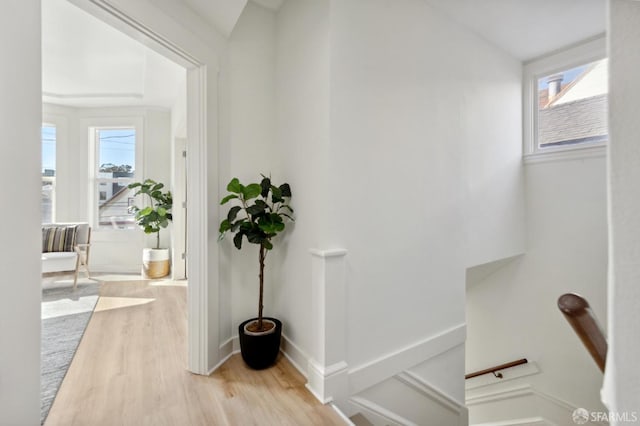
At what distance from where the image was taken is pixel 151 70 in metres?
3.49

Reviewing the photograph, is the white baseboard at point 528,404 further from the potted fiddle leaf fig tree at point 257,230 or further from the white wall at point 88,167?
the white wall at point 88,167

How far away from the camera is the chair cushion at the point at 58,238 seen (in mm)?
3852

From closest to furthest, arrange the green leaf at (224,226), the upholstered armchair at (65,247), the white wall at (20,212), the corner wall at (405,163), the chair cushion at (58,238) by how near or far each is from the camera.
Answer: the white wall at (20,212)
the corner wall at (405,163)
the green leaf at (224,226)
the upholstered armchair at (65,247)
the chair cushion at (58,238)

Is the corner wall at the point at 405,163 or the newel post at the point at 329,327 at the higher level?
the corner wall at the point at 405,163

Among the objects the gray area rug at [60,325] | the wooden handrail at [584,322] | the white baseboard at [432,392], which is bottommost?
the white baseboard at [432,392]

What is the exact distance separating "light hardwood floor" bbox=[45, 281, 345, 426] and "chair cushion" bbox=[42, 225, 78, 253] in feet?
6.18

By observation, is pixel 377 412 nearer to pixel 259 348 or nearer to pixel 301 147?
pixel 259 348

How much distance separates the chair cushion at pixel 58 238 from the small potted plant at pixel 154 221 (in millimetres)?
803

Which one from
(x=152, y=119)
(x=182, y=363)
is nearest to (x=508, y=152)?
(x=182, y=363)

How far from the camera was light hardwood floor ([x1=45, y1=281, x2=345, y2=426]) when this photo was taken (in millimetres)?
1598

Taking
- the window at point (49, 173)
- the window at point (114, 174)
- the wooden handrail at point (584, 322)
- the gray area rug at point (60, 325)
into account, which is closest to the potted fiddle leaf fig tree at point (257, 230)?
the gray area rug at point (60, 325)

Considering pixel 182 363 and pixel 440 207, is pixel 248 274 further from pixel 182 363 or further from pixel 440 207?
pixel 440 207

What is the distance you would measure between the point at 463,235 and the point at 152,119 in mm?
5034

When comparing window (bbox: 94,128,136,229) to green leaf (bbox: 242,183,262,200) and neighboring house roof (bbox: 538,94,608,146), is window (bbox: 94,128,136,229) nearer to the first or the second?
green leaf (bbox: 242,183,262,200)
